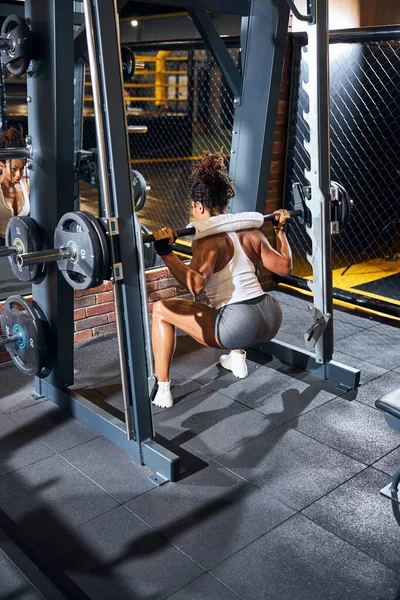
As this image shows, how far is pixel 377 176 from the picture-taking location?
511 cm

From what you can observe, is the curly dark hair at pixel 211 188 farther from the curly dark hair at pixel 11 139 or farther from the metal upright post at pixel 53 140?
→ the curly dark hair at pixel 11 139

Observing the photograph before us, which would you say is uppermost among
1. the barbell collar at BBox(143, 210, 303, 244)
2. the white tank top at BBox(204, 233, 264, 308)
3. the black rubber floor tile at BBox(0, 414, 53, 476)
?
the barbell collar at BBox(143, 210, 303, 244)

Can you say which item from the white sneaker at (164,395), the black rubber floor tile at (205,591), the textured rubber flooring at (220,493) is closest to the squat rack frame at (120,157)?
the textured rubber flooring at (220,493)

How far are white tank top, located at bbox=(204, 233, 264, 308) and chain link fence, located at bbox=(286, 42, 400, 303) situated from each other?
1.92 m

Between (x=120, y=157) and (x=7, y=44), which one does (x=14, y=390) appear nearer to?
(x=120, y=157)

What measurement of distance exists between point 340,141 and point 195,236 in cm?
256

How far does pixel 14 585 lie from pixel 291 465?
118 centimetres

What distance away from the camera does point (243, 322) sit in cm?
294

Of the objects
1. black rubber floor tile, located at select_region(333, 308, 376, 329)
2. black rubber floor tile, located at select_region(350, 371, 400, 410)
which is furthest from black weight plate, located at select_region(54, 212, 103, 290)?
black rubber floor tile, located at select_region(333, 308, 376, 329)

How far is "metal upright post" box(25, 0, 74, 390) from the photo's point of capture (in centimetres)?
261

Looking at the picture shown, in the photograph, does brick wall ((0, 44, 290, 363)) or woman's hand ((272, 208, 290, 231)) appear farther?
brick wall ((0, 44, 290, 363))

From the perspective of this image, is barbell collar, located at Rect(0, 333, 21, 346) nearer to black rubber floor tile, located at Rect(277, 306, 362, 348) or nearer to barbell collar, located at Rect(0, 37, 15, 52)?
barbell collar, located at Rect(0, 37, 15, 52)

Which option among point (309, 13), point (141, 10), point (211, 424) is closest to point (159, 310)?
point (211, 424)

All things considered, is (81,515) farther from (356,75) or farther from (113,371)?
(356,75)
